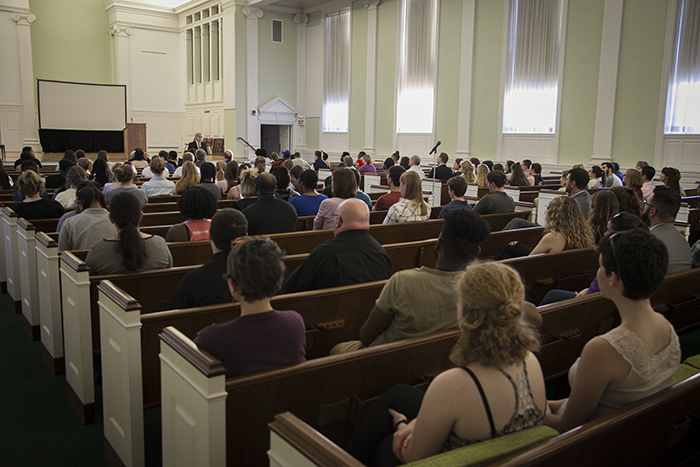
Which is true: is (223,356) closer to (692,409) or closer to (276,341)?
(276,341)

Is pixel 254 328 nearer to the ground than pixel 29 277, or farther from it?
farther from it

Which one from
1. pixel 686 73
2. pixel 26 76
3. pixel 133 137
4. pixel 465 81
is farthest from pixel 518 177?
pixel 26 76

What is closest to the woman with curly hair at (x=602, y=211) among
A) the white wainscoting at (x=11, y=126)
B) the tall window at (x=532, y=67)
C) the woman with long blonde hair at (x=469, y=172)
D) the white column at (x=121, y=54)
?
the woman with long blonde hair at (x=469, y=172)

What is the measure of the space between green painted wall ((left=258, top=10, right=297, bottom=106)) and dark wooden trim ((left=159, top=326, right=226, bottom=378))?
16.7 metres

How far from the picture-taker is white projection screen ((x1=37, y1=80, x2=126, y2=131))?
629 inches

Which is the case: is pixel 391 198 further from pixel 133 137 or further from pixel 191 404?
pixel 133 137

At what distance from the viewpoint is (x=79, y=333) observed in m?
2.83

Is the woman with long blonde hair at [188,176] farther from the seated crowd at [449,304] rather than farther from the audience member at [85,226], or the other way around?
the audience member at [85,226]

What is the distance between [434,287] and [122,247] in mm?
1796

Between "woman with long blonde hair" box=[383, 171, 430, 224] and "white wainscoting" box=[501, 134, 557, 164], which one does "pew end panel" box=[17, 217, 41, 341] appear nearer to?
"woman with long blonde hair" box=[383, 171, 430, 224]

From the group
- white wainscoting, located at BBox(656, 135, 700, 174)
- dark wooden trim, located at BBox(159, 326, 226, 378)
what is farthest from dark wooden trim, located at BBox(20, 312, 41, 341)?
white wainscoting, located at BBox(656, 135, 700, 174)

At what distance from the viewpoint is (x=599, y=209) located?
3.82 m

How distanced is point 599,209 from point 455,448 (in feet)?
9.70

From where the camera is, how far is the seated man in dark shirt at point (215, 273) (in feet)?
8.02
